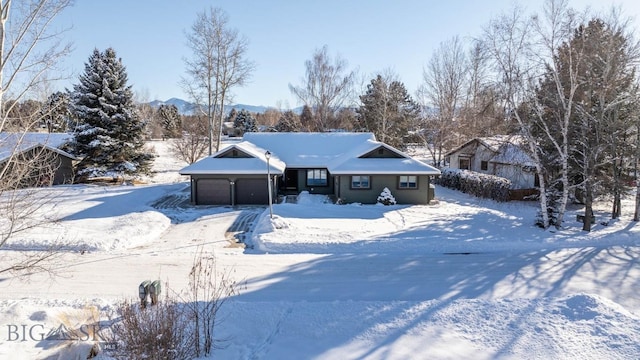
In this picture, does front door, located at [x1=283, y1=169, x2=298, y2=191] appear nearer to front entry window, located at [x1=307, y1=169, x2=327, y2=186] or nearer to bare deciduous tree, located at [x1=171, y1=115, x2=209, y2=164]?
front entry window, located at [x1=307, y1=169, x2=327, y2=186]

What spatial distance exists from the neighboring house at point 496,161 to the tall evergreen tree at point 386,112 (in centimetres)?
572

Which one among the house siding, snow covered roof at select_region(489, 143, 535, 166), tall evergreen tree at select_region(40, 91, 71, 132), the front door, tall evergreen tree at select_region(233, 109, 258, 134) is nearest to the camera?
tall evergreen tree at select_region(40, 91, 71, 132)

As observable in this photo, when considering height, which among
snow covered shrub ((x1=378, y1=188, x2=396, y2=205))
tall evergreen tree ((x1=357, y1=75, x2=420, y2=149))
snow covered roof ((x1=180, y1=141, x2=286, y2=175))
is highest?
tall evergreen tree ((x1=357, y1=75, x2=420, y2=149))

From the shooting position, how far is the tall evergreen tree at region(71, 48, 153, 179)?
27.3 m

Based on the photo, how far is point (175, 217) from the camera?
18609 mm

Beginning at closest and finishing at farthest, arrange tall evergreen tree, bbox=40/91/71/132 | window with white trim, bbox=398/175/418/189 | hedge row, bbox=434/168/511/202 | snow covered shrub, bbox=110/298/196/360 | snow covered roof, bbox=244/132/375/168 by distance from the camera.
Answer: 1. snow covered shrub, bbox=110/298/196/360
2. tall evergreen tree, bbox=40/91/71/132
3. window with white trim, bbox=398/175/418/189
4. hedge row, bbox=434/168/511/202
5. snow covered roof, bbox=244/132/375/168

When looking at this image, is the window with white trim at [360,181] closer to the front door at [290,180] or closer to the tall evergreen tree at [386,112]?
the front door at [290,180]

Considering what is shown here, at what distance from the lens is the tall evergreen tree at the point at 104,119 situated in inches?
1074

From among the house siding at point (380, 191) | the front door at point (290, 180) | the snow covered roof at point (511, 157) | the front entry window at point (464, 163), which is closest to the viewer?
the house siding at point (380, 191)

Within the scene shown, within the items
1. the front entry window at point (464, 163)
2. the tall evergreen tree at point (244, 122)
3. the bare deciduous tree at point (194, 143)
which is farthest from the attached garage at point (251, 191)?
the tall evergreen tree at point (244, 122)

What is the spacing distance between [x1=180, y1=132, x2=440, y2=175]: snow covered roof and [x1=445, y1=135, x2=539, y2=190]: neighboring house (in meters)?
6.18

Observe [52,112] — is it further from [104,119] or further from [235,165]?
[104,119]

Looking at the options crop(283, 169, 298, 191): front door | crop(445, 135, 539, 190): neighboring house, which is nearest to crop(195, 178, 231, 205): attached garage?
crop(283, 169, 298, 191): front door

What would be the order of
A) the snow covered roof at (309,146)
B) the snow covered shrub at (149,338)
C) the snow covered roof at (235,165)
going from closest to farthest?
1. the snow covered shrub at (149,338)
2. the snow covered roof at (235,165)
3. the snow covered roof at (309,146)
